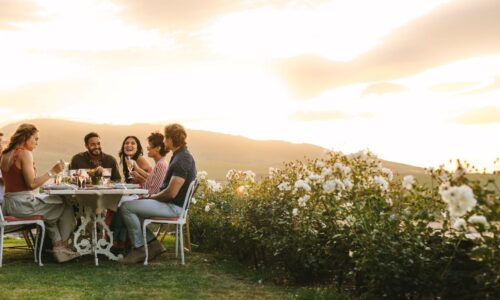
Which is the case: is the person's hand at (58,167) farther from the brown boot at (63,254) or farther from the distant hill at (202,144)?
the distant hill at (202,144)

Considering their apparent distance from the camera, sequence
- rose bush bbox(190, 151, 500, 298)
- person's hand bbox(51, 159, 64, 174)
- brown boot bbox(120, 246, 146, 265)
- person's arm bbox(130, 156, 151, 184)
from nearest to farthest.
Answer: rose bush bbox(190, 151, 500, 298)
person's hand bbox(51, 159, 64, 174)
brown boot bbox(120, 246, 146, 265)
person's arm bbox(130, 156, 151, 184)

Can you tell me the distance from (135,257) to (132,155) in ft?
5.35

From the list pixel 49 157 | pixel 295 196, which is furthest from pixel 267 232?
pixel 49 157

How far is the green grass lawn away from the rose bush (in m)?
0.31

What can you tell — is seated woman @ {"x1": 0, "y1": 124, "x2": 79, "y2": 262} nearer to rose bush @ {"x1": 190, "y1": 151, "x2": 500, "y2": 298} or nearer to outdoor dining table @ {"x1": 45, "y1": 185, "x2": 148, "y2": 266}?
outdoor dining table @ {"x1": 45, "y1": 185, "x2": 148, "y2": 266}

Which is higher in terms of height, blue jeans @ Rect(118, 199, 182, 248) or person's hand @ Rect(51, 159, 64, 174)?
person's hand @ Rect(51, 159, 64, 174)

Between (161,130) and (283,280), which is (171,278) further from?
(161,130)

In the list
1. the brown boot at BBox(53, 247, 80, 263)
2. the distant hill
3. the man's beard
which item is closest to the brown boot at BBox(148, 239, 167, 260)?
the brown boot at BBox(53, 247, 80, 263)

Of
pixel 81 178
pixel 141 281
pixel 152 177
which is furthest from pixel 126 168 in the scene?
pixel 141 281

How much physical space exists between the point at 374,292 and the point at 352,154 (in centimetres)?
125

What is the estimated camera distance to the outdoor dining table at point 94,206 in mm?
6555

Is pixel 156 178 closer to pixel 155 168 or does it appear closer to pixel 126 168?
pixel 155 168

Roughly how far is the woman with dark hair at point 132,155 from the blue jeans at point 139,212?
3.47ft

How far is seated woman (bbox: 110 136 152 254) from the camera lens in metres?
7.41
